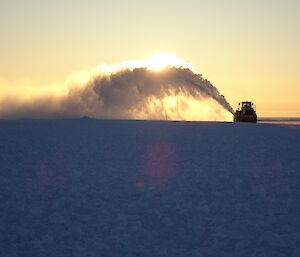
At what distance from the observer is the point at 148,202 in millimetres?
10367

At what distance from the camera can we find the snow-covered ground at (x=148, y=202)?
8.40m

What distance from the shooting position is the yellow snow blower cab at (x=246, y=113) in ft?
118

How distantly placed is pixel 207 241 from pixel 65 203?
3252mm

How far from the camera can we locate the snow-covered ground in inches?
331

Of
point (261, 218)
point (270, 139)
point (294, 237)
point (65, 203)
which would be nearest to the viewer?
point (294, 237)

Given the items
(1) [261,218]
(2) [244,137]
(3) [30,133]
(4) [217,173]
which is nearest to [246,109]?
(2) [244,137]

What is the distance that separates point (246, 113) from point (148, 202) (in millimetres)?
26951

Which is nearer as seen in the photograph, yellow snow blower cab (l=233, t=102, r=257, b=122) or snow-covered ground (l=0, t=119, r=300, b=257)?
snow-covered ground (l=0, t=119, r=300, b=257)

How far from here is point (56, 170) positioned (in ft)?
42.8

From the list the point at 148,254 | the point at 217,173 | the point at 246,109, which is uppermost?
the point at 246,109

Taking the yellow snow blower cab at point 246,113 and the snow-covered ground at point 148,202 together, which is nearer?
the snow-covered ground at point 148,202

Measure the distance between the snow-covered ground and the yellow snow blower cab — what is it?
62.9 feet

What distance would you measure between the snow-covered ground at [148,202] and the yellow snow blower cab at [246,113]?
19.2 meters

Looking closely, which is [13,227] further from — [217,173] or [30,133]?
[30,133]
